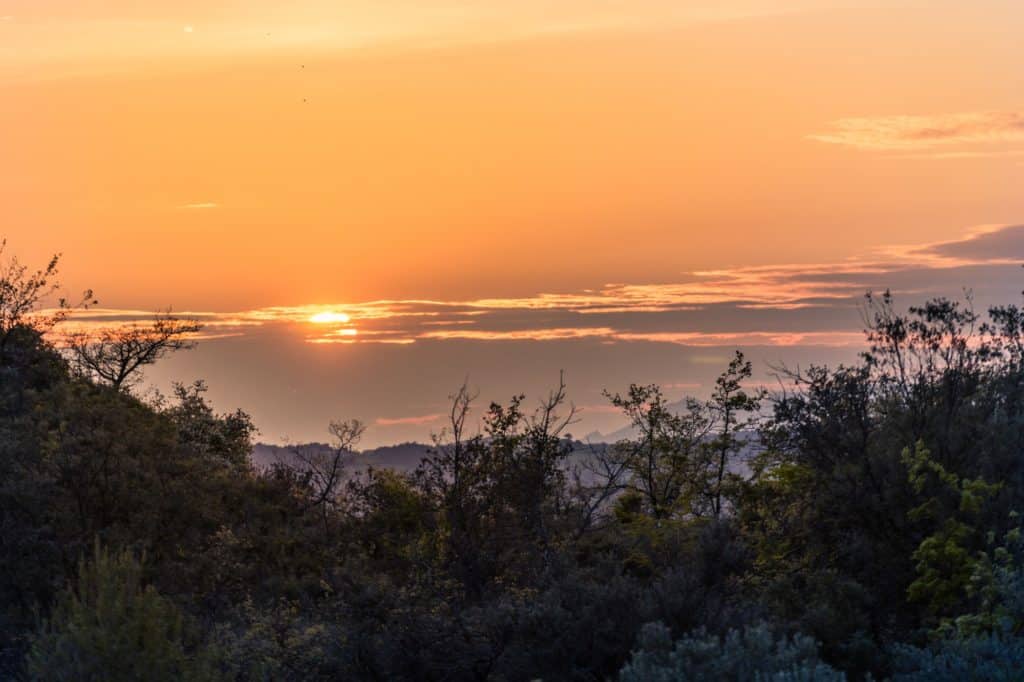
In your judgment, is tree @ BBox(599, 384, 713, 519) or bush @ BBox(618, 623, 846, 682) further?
tree @ BBox(599, 384, 713, 519)

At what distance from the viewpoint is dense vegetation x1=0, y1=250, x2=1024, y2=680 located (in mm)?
15680

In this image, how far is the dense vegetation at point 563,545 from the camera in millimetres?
15680

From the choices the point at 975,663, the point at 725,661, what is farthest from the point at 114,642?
the point at 975,663

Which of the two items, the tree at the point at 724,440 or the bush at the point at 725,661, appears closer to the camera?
the bush at the point at 725,661

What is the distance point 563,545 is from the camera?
23609 millimetres

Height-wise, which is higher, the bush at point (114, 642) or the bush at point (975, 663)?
the bush at point (975, 663)

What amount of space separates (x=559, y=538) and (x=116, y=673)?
11.5m

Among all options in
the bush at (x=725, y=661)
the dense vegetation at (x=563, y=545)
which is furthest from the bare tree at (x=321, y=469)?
the bush at (x=725, y=661)

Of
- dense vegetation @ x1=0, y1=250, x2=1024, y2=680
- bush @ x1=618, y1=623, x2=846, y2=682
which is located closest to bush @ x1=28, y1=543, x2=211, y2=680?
dense vegetation @ x1=0, y1=250, x2=1024, y2=680

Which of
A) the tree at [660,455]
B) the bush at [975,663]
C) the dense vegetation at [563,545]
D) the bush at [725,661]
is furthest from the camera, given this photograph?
the tree at [660,455]

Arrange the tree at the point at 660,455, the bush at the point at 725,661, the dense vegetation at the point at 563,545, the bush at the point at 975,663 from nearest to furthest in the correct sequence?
1. the bush at the point at 975,663
2. the bush at the point at 725,661
3. the dense vegetation at the point at 563,545
4. the tree at the point at 660,455

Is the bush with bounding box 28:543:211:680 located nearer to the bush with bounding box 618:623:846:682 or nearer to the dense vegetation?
the dense vegetation

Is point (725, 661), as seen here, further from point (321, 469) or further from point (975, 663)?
point (321, 469)

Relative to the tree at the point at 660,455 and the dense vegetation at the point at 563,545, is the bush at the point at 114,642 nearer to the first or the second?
the dense vegetation at the point at 563,545
